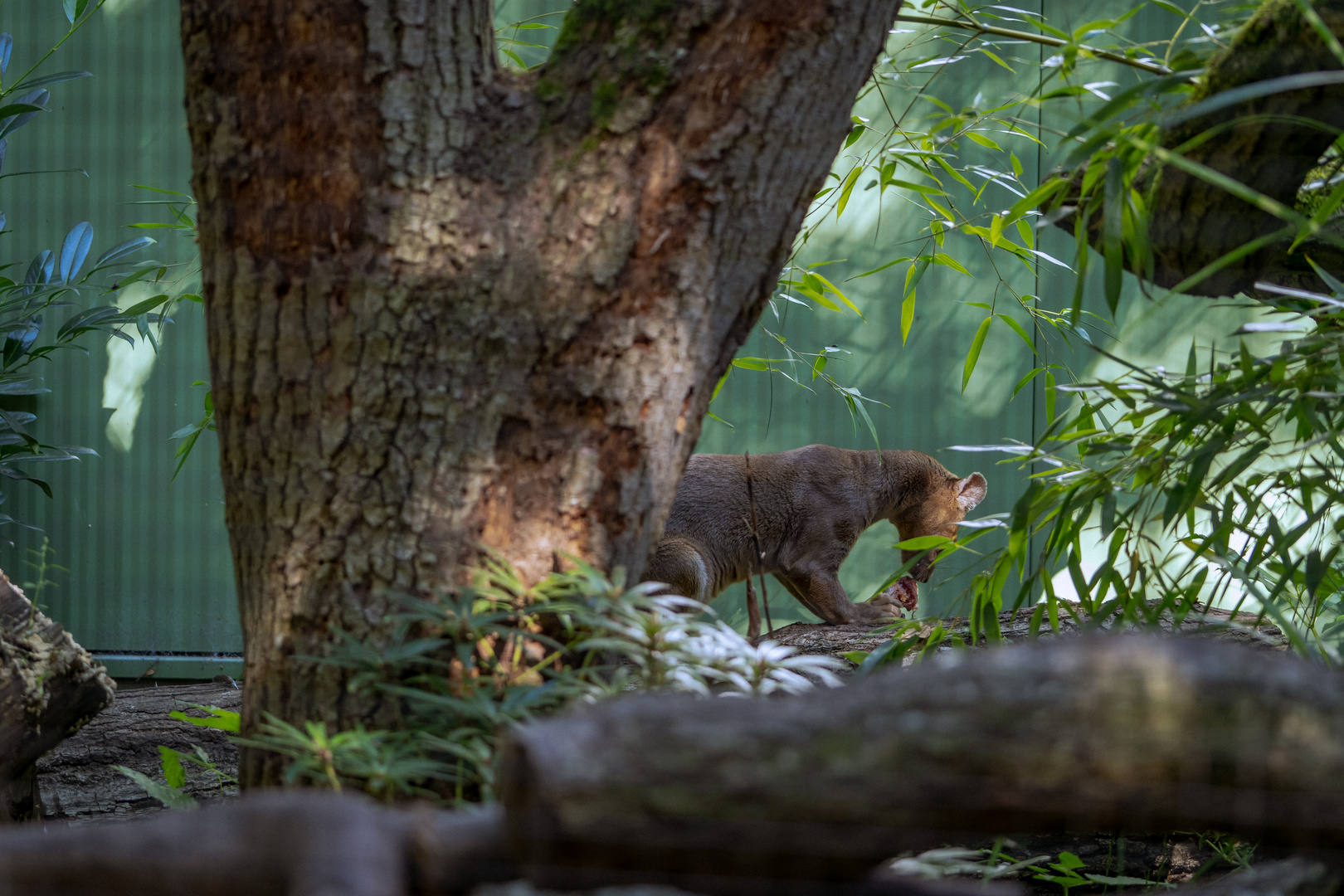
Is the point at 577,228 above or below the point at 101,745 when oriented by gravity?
above

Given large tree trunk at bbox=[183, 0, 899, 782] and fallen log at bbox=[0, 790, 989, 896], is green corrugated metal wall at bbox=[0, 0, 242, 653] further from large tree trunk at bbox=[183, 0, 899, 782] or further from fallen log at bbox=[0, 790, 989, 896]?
fallen log at bbox=[0, 790, 989, 896]

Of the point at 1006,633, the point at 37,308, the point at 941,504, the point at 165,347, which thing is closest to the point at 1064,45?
the point at 1006,633

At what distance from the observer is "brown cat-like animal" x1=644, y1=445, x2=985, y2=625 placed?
345 centimetres

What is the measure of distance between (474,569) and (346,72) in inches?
24.3

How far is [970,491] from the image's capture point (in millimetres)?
3773

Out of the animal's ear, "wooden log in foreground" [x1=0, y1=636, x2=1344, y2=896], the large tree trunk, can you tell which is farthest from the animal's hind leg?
"wooden log in foreground" [x1=0, y1=636, x2=1344, y2=896]

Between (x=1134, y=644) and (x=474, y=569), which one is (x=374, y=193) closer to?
(x=474, y=569)

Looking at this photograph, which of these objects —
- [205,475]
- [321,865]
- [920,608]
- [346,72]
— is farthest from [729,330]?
[205,475]

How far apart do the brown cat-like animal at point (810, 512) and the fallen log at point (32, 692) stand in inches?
71.5

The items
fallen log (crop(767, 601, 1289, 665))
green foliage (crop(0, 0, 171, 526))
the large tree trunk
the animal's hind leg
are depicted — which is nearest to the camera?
the large tree trunk

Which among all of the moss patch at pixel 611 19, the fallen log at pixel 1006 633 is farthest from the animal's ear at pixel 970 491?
the moss patch at pixel 611 19

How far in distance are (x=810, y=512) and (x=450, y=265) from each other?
2567 millimetres

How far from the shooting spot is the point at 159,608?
3.99 m

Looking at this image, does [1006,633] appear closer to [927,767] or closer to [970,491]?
[970,491]
